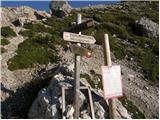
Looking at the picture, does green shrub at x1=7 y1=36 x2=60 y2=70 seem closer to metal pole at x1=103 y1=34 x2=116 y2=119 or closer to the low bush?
the low bush

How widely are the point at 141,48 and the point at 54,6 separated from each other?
20715 millimetres

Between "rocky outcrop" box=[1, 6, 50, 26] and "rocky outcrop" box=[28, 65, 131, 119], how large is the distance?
18.2m

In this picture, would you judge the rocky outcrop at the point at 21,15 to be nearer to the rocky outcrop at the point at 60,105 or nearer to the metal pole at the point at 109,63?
the rocky outcrop at the point at 60,105

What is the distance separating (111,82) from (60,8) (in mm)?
34773

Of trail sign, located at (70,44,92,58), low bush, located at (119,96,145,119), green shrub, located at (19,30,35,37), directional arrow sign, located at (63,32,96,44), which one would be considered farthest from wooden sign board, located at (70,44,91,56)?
green shrub, located at (19,30,35,37)

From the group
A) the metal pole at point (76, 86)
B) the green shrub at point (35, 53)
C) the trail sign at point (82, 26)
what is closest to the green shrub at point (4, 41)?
the green shrub at point (35, 53)

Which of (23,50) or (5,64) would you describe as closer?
(5,64)

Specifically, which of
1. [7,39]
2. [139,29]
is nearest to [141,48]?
[139,29]

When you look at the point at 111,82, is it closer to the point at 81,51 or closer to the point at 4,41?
the point at 81,51

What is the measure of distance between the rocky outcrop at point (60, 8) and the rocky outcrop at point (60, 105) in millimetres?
29073

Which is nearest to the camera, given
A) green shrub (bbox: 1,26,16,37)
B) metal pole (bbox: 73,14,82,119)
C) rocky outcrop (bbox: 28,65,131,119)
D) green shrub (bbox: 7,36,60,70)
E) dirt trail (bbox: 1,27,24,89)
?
metal pole (bbox: 73,14,82,119)

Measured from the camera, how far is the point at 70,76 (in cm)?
1886

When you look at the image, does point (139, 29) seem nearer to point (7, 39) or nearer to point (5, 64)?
point (7, 39)

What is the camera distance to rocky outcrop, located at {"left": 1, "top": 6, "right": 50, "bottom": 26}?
35.4m
